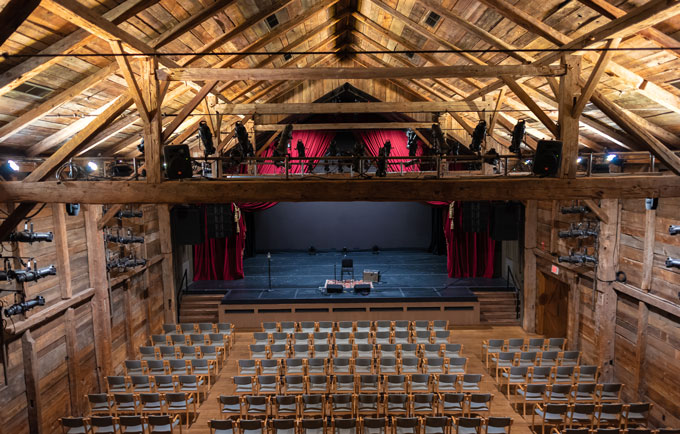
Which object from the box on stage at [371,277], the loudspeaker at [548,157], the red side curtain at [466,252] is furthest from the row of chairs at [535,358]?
the red side curtain at [466,252]

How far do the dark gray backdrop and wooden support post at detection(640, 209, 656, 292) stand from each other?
9921 millimetres

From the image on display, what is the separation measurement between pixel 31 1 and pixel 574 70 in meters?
6.00

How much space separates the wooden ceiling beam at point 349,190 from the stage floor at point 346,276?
671 centimetres

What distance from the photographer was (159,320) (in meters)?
12.0

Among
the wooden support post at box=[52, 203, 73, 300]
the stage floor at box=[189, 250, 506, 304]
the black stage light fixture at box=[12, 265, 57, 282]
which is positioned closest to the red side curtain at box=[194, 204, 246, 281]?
the stage floor at box=[189, 250, 506, 304]

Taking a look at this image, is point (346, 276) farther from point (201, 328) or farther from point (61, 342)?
point (61, 342)

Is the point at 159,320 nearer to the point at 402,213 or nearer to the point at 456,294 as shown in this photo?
the point at 456,294

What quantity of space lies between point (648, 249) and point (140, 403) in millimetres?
9165

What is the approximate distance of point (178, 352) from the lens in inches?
351

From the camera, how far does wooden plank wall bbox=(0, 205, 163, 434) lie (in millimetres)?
6621

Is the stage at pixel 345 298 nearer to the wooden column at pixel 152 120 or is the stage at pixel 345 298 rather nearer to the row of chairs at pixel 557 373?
the row of chairs at pixel 557 373

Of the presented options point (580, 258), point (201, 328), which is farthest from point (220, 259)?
point (580, 258)

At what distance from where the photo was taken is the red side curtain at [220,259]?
577 inches

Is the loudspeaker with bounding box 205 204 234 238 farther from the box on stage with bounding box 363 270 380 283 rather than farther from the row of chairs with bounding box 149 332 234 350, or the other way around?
the box on stage with bounding box 363 270 380 283
